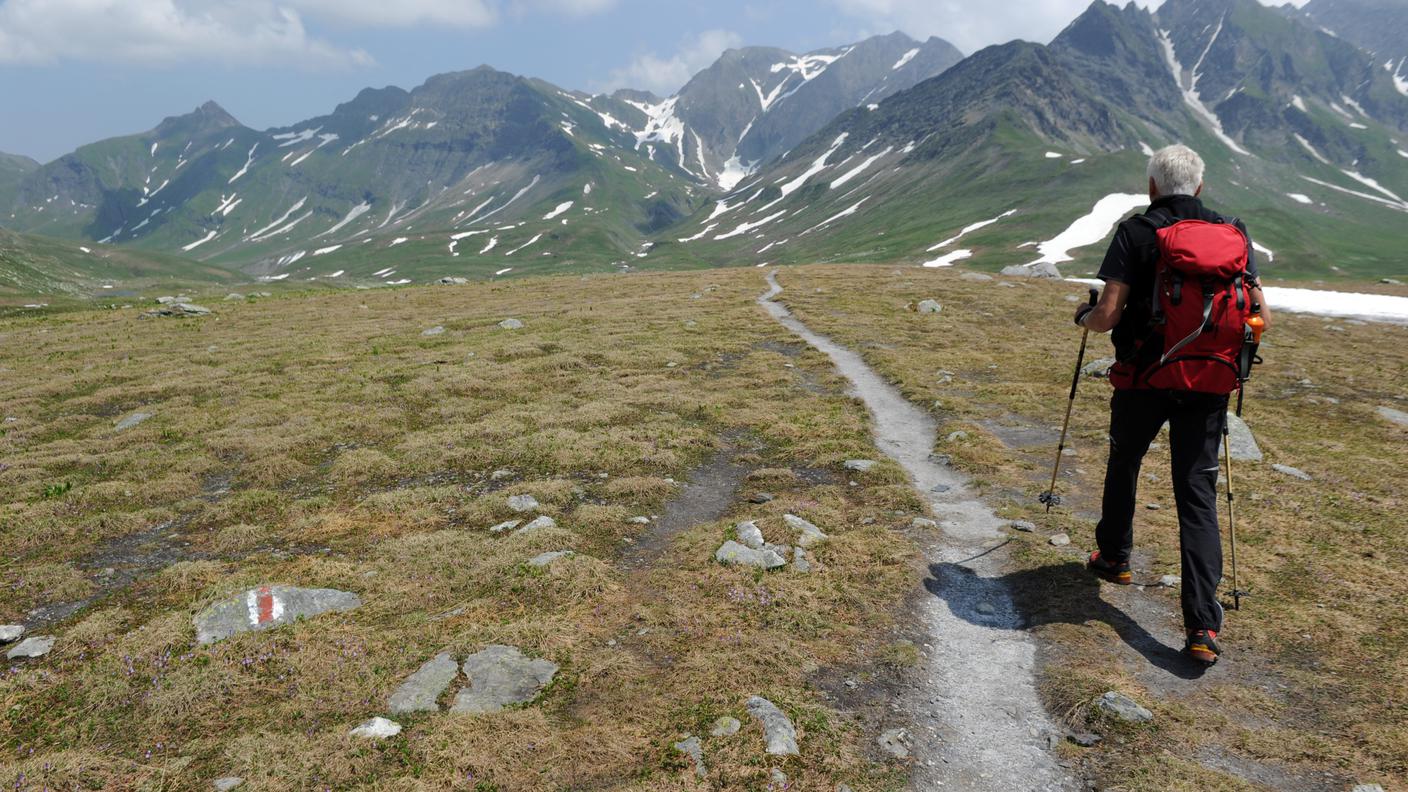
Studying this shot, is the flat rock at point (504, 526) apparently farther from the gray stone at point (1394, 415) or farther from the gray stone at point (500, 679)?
the gray stone at point (1394, 415)

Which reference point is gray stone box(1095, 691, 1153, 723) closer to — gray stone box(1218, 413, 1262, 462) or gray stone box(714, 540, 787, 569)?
gray stone box(714, 540, 787, 569)

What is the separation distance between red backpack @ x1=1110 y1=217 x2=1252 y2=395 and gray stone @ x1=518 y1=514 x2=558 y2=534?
9.56 metres

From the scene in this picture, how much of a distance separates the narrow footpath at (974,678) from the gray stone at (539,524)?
21.1 feet

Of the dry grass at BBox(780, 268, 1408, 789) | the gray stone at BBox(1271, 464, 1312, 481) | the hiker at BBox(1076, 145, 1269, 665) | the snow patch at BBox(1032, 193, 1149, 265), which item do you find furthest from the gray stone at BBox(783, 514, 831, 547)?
the snow patch at BBox(1032, 193, 1149, 265)

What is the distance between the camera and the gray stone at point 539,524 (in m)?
11.1

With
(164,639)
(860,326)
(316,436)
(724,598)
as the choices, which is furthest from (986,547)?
(860,326)

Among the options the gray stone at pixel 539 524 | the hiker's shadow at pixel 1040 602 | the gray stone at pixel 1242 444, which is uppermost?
the gray stone at pixel 539 524

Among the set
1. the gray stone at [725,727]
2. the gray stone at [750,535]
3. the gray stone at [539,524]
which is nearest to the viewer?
the gray stone at [725,727]

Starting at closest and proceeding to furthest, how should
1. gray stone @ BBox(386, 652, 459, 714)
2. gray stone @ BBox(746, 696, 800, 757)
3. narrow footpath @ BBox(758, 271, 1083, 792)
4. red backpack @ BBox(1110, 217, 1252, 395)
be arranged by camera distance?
narrow footpath @ BBox(758, 271, 1083, 792)
gray stone @ BBox(746, 696, 800, 757)
gray stone @ BBox(386, 652, 459, 714)
red backpack @ BBox(1110, 217, 1252, 395)

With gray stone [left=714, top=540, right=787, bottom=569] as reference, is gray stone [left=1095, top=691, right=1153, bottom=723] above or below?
below

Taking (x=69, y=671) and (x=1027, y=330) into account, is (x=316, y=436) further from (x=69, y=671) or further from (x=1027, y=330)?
(x=1027, y=330)

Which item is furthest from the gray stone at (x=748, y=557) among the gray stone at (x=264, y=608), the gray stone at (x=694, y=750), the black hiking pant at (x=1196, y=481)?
the gray stone at (x=264, y=608)

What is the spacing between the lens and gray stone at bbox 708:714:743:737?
652cm

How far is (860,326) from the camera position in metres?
35.9
